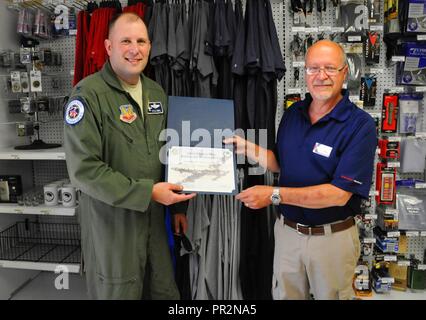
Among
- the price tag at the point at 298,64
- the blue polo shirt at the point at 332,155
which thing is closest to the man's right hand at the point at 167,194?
the blue polo shirt at the point at 332,155

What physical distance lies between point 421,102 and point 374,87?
44cm

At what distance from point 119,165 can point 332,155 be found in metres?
1.09

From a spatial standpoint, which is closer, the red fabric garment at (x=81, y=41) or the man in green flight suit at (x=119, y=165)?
the man in green flight suit at (x=119, y=165)

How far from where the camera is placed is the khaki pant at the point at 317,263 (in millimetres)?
1900

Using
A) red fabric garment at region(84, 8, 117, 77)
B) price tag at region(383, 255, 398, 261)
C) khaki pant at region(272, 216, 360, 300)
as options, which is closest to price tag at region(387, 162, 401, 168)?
price tag at region(383, 255, 398, 261)

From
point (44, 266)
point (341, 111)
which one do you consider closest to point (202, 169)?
point (341, 111)

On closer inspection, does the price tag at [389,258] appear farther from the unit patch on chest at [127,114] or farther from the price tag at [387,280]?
the unit patch on chest at [127,114]

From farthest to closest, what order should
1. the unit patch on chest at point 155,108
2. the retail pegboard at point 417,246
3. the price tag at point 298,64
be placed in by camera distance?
the retail pegboard at point 417,246 < the price tag at point 298,64 < the unit patch on chest at point 155,108

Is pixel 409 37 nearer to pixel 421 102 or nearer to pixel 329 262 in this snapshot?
pixel 421 102

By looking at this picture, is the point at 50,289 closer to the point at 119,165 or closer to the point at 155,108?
the point at 119,165

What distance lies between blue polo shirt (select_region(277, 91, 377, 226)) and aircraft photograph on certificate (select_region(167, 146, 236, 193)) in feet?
1.06

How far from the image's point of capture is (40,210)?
2.71 metres

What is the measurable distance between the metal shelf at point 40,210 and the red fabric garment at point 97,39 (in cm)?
101

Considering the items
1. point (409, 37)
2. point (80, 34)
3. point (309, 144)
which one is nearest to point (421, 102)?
point (409, 37)
